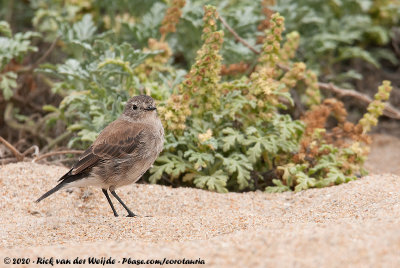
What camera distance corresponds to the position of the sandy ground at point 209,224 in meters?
3.46

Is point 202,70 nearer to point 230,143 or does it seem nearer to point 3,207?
point 230,143

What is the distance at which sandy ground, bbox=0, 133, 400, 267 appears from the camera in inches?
136

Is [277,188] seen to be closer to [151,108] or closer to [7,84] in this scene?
[151,108]

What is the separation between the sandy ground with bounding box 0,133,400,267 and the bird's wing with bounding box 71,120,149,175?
508mm

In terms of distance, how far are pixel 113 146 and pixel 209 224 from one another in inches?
47.8

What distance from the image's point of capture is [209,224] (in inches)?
189

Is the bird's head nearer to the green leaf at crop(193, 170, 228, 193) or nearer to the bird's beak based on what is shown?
the bird's beak

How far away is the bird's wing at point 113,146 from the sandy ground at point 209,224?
1.67 feet

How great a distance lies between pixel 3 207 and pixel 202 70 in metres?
2.41

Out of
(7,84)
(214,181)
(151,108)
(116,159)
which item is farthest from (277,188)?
(7,84)

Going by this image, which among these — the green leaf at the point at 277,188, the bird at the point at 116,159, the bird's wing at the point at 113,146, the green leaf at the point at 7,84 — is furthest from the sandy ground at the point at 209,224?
the green leaf at the point at 7,84

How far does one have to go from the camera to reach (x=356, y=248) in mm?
3393

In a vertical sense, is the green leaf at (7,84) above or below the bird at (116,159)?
above

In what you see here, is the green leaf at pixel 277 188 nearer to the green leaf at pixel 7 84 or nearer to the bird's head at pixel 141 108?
the bird's head at pixel 141 108
